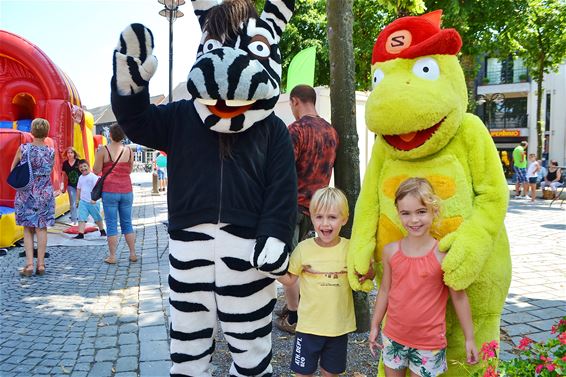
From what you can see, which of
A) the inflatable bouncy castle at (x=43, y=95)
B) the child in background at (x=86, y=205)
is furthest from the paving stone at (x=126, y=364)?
the inflatable bouncy castle at (x=43, y=95)

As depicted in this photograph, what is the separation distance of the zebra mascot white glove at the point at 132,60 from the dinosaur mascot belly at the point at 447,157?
1091 mm

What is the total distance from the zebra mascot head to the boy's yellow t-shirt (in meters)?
0.84

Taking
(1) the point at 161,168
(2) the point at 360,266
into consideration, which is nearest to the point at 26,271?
(2) the point at 360,266

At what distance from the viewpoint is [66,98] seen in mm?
11203

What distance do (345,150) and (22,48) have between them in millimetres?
10827

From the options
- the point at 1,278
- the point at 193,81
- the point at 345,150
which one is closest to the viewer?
the point at 193,81

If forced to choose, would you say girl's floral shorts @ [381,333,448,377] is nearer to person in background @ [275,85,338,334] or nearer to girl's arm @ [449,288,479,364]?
girl's arm @ [449,288,479,364]

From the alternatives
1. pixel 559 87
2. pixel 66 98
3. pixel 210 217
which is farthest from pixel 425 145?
pixel 559 87

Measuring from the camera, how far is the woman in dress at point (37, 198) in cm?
559

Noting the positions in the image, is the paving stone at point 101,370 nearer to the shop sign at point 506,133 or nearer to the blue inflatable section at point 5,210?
the blue inflatable section at point 5,210

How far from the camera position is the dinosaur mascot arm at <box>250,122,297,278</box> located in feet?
7.04

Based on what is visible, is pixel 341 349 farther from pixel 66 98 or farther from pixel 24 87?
pixel 24 87

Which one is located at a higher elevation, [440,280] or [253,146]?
[253,146]

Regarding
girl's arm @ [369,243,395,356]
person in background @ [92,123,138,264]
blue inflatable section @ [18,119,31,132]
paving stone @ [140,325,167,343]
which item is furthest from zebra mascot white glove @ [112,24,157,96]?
blue inflatable section @ [18,119,31,132]
